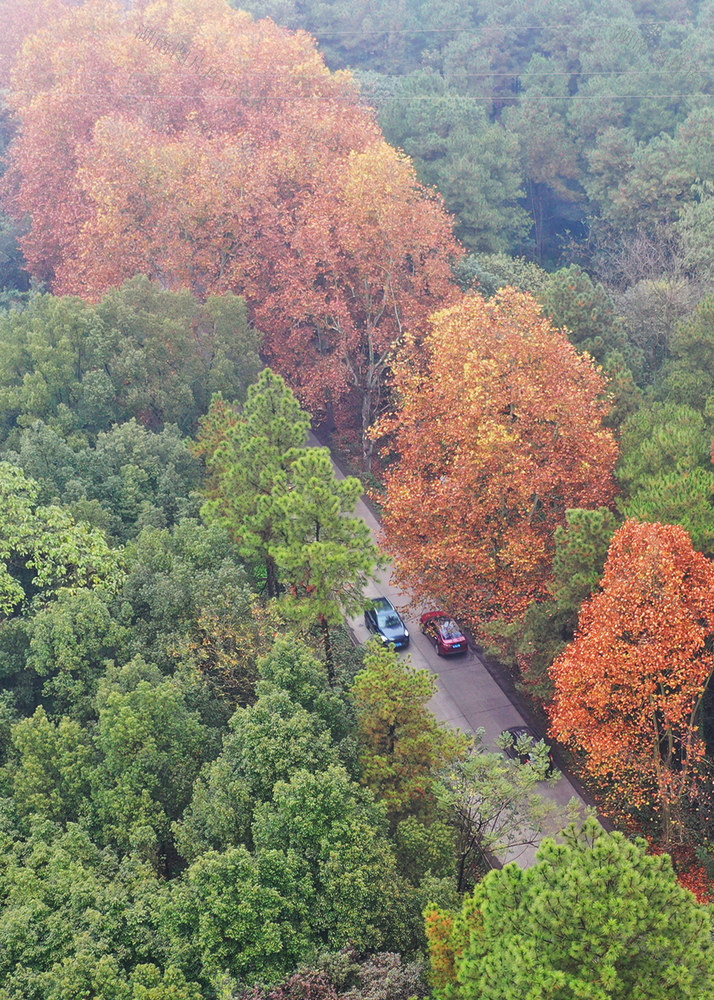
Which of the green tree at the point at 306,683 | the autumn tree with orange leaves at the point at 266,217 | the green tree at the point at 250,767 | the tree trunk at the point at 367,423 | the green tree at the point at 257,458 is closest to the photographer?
the green tree at the point at 250,767

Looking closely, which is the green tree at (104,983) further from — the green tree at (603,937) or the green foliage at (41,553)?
the green foliage at (41,553)

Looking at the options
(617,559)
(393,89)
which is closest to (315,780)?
(617,559)

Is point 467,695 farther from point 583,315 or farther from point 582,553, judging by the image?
point 583,315

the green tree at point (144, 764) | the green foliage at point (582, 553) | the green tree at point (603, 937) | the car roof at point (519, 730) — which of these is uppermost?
the green tree at point (603, 937)

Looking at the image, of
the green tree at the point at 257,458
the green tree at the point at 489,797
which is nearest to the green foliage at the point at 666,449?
the green tree at the point at 257,458

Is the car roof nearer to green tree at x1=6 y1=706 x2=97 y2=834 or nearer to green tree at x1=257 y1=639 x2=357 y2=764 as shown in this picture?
green tree at x1=257 y1=639 x2=357 y2=764

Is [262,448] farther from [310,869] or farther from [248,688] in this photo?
[310,869]
